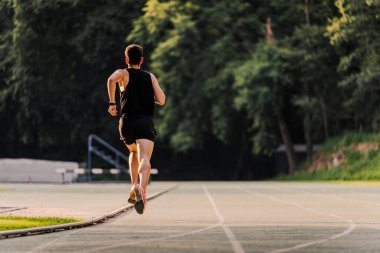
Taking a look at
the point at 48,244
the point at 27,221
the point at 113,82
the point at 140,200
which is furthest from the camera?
the point at 27,221

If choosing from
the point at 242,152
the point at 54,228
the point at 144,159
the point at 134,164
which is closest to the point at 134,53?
the point at 144,159

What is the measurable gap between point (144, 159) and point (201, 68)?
42532 mm

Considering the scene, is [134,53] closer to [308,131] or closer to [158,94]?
[158,94]

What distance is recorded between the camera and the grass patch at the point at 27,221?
15108 millimetres

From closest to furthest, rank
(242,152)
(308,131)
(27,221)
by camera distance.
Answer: (27,221)
(308,131)
(242,152)

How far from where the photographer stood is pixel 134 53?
568 inches

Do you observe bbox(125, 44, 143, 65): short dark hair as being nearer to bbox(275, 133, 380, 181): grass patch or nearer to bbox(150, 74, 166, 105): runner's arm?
bbox(150, 74, 166, 105): runner's arm

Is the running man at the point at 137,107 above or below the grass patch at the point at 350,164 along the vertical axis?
above

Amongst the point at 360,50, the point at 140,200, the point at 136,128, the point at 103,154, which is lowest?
the point at 140,200

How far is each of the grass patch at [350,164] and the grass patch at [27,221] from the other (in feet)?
108

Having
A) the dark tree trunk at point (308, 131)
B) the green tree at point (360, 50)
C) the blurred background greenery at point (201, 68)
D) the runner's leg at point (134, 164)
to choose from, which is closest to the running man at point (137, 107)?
the runner's leg at point (134, 164)

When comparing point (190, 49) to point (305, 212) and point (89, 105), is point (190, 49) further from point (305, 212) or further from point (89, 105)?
point (305, 212)

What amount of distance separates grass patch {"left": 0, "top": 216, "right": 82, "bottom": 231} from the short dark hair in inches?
124

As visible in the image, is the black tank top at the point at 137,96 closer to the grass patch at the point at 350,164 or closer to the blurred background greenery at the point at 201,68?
the grass patch at the point at 350,164
